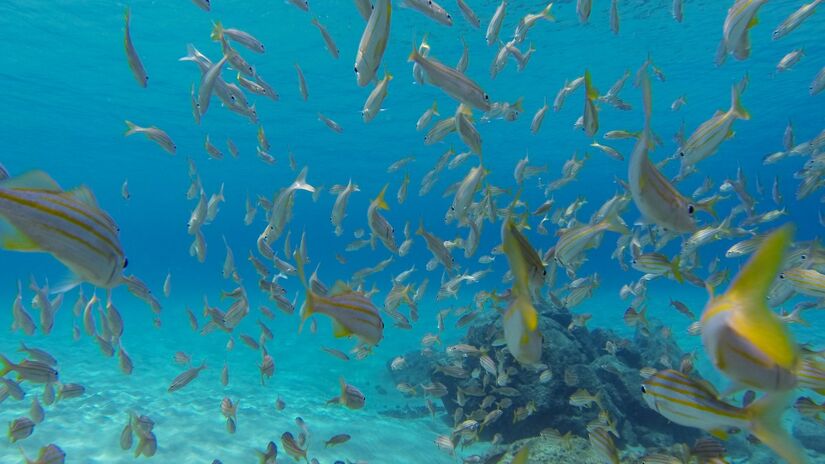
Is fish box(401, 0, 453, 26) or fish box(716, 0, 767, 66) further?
fish box(401, 0, 453, 26)

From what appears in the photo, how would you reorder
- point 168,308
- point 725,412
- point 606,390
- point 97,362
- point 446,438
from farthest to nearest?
1. point 168,308
2. point 97,362
3. point 606,390
4. point 446,438
5. point 725,412

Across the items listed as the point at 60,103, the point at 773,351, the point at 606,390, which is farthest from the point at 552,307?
the point at 60,103

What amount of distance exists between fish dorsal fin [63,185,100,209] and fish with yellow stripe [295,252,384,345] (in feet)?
3.71

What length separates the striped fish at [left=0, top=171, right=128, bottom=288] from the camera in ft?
6.18

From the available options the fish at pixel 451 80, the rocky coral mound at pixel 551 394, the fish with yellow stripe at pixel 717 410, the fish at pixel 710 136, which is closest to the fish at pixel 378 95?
the fish at pixel 451 80

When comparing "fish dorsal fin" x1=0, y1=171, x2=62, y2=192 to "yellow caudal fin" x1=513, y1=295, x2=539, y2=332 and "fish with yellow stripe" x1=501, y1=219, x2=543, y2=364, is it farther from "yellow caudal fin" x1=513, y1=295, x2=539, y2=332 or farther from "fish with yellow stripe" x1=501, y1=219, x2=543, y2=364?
"yellow caudal fin" x1=513, y1=295, x2=539, y2=332

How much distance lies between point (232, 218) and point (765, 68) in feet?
278

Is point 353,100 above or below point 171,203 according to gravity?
above

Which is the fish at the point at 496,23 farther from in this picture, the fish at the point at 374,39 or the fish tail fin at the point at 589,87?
the fish at the point at 374,39

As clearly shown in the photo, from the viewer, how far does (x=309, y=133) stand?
120 feet

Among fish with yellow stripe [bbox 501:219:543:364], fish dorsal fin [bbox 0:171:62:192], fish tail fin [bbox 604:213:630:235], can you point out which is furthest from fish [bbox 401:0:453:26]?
fish dorsal fin [bbox 0:171:62:192]

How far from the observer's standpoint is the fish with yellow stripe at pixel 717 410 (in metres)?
1.71

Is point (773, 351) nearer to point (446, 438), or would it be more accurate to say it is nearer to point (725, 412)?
point (725, 412)

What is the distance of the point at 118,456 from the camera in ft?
21.8
